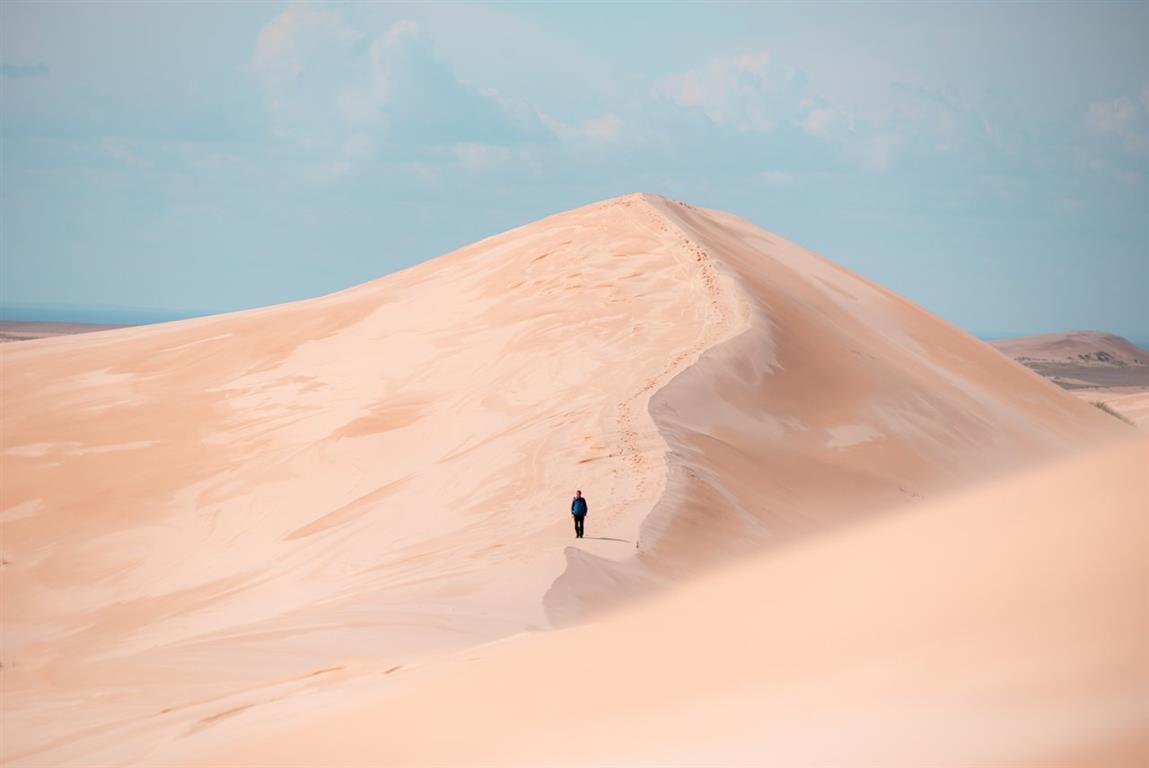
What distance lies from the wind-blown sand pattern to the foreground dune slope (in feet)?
3.58

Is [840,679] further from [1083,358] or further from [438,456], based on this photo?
[1083,358]

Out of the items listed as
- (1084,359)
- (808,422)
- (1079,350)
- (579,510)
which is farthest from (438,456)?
(1079,350)

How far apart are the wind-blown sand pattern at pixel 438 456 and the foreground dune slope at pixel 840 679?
109cm

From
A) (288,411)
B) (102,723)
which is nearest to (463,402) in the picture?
(288,411)

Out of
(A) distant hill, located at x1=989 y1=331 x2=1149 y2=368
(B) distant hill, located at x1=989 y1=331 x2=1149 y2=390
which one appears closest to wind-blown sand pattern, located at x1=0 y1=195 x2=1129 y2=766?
(B) distant hill, located at x1=989 y1=331 x2=1149 y2=390

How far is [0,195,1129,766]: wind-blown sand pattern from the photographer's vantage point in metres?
11.4

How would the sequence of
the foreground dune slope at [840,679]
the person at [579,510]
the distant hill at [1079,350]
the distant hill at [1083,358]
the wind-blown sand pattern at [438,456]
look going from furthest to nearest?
the distant hill at [1079,350] < the distant hill at [1083,358] < the person at [579,510] < the wind-blown sand pattern at [438,456] < the foreground dune slope at [840,679]

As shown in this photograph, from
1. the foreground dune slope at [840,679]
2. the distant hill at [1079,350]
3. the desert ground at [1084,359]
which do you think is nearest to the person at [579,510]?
the foreground dune slope at [840,679]

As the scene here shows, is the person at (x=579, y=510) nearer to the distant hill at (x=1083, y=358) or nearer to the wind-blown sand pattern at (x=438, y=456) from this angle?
the wind-blown sand pattern at (x=438, y=456)

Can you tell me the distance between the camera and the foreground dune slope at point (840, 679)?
5.09 meters

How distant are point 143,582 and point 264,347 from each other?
36.7ft

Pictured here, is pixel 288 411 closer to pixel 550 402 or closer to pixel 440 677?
pixel 550 402

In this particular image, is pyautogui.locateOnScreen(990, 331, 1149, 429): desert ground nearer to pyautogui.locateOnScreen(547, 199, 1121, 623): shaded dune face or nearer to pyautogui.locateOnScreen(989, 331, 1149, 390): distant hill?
pyautogui.locateOnScreen(989, 331, 1149, 390): distant hill

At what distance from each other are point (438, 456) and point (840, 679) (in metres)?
12.9
